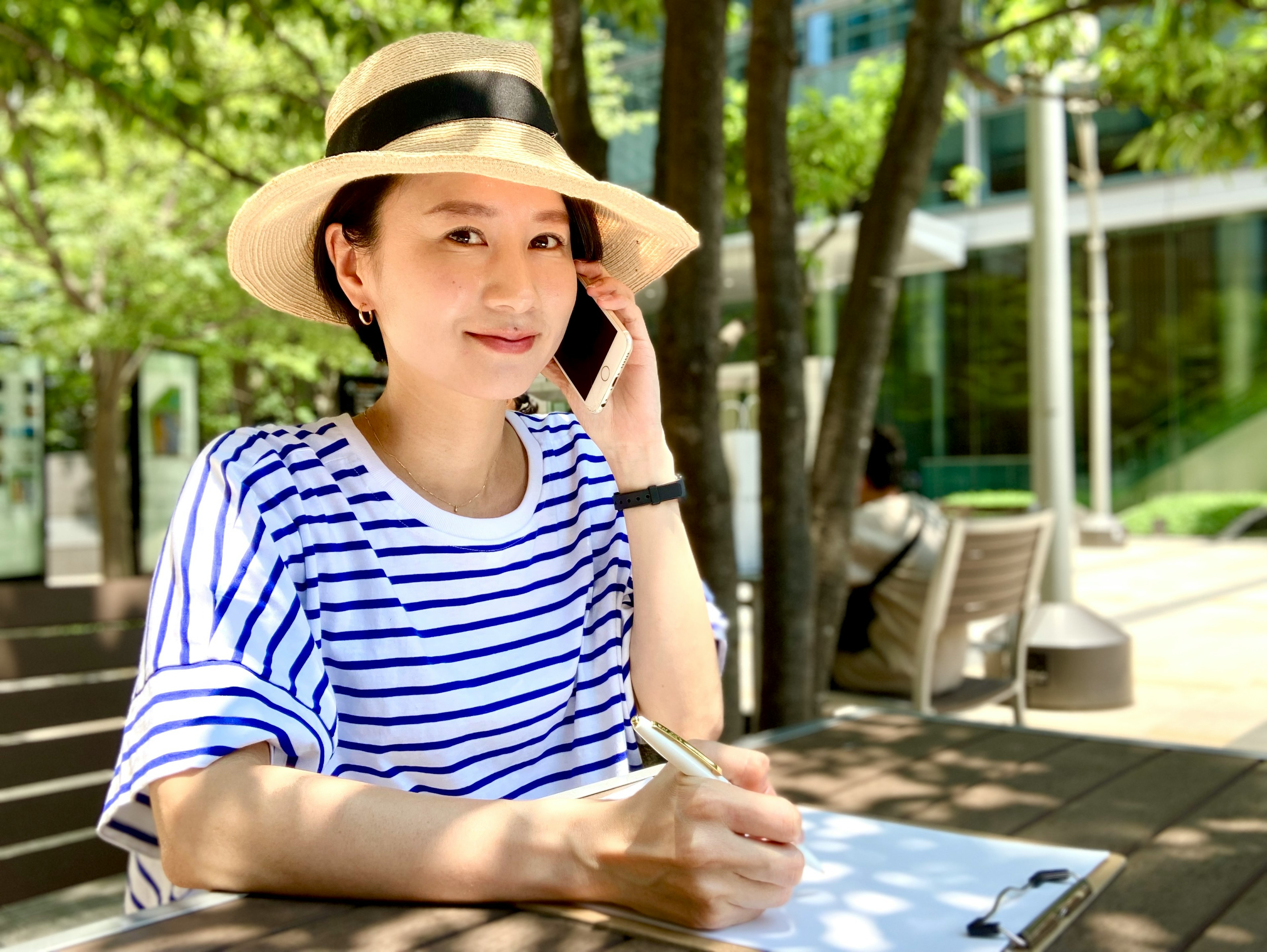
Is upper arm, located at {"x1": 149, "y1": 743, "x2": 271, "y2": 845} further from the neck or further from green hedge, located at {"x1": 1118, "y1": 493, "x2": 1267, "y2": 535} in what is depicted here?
green hedge, located at {"x1": 1118, "y1": 493, "x2": 1267, "y2": 535}

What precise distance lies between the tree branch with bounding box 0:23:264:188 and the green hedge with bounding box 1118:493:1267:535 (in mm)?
16555

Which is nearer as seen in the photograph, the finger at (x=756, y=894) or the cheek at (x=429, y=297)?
the finger at (x=756, y=894)

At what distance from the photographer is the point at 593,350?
1.95m

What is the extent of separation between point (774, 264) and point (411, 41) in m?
2.60

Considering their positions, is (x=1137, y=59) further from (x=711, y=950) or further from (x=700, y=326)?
(x=711, y=950)

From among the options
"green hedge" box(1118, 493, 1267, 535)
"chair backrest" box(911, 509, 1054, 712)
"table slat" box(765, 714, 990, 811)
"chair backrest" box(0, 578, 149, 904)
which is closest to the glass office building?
"green hedge" box(1118, 493, 1267, 535)

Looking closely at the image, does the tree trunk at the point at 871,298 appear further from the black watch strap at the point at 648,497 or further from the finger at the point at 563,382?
the black watch strap at the point at 648,497

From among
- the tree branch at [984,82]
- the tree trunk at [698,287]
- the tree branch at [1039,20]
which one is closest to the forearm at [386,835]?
the tree trunk at [698,287]

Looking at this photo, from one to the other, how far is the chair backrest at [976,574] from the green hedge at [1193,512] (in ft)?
48.0

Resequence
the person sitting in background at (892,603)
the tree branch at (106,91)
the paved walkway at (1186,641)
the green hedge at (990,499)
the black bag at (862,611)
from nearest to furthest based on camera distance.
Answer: the tree branch at (106,91), the person sitting in background at (892,603), the black bag at (862,611), the paved walkway at (1186,641), the green hedge at (990,499)

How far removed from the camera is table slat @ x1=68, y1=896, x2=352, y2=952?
1192 millimetres

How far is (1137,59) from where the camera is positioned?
5793 mm

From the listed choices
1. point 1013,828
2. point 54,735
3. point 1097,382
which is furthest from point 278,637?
point 1097,382

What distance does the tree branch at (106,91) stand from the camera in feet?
15.0
